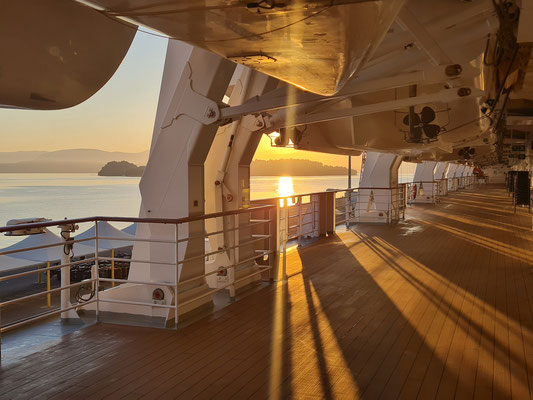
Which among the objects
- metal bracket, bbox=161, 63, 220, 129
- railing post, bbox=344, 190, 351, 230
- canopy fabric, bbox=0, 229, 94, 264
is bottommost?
canopy fabric, bbox=0, 229, 94, 264

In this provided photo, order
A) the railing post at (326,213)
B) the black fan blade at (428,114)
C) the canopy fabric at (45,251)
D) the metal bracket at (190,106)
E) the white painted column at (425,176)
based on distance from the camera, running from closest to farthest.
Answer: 1. the metal bracket at (190,106)
2. the black fan blade at (428,114)
3. the railing post at (326,213)
4. the canopy fabric at (45,251)
5. the white painted column at (425,176)

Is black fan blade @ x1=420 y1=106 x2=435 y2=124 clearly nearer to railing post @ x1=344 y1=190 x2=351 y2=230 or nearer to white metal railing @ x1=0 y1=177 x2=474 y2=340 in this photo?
white metal railing @ x1=0 y1=177 x2=474 y2=340

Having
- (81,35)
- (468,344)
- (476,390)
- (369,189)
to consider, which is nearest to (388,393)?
(476,390)

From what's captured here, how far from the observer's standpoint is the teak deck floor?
6.75 feet

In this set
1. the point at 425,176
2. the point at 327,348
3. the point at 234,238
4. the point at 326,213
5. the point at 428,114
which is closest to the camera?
the point at 327,348

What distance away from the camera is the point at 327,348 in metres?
2.54

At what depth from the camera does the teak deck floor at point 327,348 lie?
6.75 feet

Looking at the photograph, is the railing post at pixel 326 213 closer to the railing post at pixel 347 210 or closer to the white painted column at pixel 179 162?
the railing post at pixel 347 210

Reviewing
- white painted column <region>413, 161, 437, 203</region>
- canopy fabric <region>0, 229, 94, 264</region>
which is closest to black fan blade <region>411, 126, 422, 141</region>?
canopy fabric <region>0, 229, 94, 264</region>

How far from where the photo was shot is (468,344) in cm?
260

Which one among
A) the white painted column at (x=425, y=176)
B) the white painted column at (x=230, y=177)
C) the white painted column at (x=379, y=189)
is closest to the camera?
the white painted column at (x=230, y=177)

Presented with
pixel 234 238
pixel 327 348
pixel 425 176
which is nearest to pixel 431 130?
pixel 234 238

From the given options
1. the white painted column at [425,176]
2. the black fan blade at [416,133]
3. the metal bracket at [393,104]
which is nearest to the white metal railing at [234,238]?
the metal bracket at [393,104]

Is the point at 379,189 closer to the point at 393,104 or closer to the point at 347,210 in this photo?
the point at 347,210
